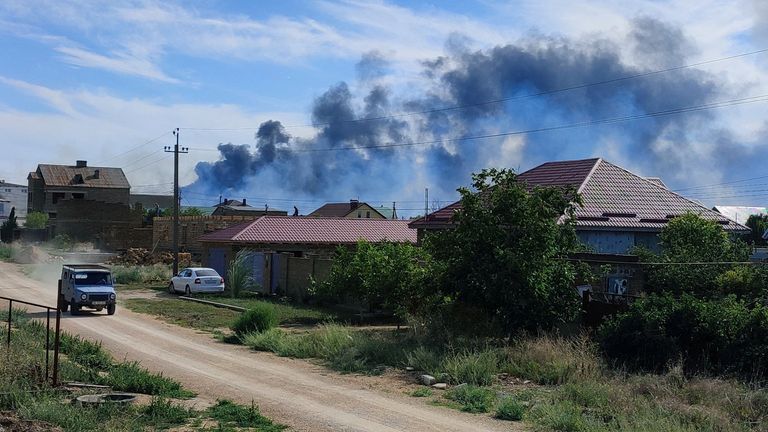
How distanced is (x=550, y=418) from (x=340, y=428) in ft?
10.3

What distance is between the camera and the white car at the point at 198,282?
39062mm

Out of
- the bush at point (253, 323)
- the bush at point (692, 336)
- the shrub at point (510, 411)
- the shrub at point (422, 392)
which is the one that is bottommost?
the shrub at point (422, 392)

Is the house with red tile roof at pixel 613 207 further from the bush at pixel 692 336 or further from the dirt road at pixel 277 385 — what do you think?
the bush at pixel 692 336

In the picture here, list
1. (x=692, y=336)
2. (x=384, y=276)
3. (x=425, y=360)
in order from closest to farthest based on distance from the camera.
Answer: (x=692, y=336) → (x=425, y=360) → (x=384, y=276)

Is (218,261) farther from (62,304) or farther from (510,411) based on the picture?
(510,411)

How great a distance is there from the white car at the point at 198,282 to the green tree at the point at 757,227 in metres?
40.5

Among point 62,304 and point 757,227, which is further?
point 757,227

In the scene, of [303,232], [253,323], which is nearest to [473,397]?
[253,323]

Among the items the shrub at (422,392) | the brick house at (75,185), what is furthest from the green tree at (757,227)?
the brick house at (75,185)

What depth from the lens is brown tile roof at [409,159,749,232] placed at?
2852 centimetres

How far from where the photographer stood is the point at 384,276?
24.9 m

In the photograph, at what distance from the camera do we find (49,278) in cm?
4944

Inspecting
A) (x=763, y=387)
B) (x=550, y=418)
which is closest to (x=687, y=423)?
(x=550, y=418)

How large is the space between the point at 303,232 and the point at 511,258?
26.3 meters
